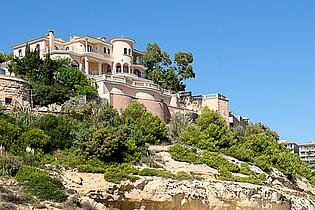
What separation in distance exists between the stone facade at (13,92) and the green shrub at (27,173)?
10.5m

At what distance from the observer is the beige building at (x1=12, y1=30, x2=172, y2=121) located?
46156 millimetres

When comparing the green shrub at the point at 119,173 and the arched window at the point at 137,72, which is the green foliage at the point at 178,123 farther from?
the green shrub at the point at 119,173

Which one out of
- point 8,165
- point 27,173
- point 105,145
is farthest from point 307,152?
point 8,165

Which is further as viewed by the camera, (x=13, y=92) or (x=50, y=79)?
(x=50, y=79)

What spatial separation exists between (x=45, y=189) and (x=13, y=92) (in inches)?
546

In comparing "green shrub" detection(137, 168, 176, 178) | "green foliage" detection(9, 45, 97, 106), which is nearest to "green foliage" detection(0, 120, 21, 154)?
"green shrub" detection(137, 168, 176, 178)

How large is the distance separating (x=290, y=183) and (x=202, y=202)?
52.4 ft

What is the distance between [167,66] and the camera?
197 feet

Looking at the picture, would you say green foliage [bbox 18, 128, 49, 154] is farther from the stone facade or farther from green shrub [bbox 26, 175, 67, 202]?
the stone facade

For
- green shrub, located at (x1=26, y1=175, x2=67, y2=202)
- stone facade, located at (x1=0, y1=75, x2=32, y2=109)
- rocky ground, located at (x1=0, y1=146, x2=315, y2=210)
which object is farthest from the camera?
stone facade, located at (x1=0, y1=75, x2=32, y2=109)

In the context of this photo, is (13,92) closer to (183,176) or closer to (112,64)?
(183,176)

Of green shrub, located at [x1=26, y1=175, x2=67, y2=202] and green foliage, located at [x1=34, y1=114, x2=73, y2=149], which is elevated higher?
green foliage, located at [x1=34, y1=114, x2=73, y2=149]

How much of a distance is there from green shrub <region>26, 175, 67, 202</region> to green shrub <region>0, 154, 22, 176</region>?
4.34 ft

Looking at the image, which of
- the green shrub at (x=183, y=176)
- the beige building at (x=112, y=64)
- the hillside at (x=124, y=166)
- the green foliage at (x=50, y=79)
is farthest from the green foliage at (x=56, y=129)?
the beige building at (x=112, y=64)
